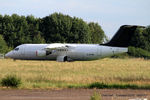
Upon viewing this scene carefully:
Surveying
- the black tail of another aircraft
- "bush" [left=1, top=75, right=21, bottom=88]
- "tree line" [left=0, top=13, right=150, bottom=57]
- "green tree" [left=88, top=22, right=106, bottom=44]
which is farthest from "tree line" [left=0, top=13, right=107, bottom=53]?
"bush" [left=1, top=75, right=21, bottom=88]

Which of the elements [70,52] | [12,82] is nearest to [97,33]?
[70,52]

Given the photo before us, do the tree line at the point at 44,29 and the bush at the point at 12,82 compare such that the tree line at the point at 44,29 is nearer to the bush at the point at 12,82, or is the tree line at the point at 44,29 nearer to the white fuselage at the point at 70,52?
the white fuselage at the point at 70,52

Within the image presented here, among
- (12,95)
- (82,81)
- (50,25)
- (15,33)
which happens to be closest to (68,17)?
(50,25)

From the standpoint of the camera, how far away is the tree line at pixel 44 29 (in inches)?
4134

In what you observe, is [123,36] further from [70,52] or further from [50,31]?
[50,31]

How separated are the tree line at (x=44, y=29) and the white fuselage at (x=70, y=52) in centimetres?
4042

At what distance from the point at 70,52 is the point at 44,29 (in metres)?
50.9

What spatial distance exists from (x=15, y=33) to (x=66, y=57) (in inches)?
1774

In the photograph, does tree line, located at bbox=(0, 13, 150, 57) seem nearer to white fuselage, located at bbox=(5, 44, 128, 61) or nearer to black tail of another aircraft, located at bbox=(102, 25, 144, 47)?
white fuselage, located at bbox=(5, 44, 128, 61)

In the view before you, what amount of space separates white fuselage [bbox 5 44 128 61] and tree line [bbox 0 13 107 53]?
40.4 metres

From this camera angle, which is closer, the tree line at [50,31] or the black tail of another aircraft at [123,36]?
the black tail of another aircraft at [123,36]

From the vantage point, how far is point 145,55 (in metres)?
87.9

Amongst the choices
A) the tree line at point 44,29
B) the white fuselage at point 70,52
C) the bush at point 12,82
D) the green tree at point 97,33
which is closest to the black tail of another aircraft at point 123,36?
the white fuselage at point 70,52

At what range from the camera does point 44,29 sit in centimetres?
11088
